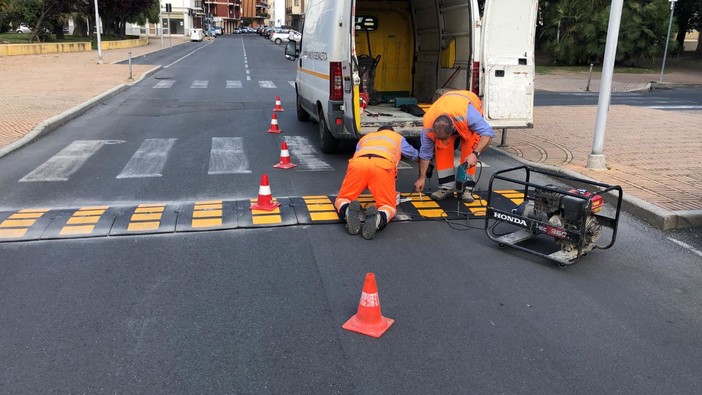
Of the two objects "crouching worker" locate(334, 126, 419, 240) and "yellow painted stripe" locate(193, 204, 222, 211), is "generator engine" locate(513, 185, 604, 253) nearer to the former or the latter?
"crouching worker" locate(334, 126, 419, 240)

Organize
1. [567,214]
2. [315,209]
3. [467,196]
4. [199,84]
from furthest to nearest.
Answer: [199,84]
[467,196]
[315,209]
[567,214]

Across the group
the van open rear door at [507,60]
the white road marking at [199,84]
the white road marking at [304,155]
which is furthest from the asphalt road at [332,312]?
the white road marking at [199,84]

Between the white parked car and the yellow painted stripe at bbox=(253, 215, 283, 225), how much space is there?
62.0 metres

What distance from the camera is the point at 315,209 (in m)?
6.67

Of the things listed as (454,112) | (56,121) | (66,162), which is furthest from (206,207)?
(56,121)

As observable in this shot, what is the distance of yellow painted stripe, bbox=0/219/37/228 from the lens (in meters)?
5.98

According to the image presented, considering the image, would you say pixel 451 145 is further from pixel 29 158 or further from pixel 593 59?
pixel 593 59

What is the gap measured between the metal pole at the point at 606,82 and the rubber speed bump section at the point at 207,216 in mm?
5467

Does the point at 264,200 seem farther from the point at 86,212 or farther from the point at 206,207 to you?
the point at 86,212

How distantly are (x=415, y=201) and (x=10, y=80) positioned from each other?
1892cm

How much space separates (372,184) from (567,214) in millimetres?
1978

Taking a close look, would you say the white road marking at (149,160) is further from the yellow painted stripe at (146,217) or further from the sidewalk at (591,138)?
the sidewalk at (591,138)

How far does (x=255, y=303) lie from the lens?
173 inches

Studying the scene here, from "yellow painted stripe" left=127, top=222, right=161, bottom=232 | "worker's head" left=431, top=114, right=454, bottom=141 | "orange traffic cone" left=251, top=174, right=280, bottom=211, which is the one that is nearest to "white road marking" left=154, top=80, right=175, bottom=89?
"orange traffic cone" left=251, top=174, right=280, bottom=211
